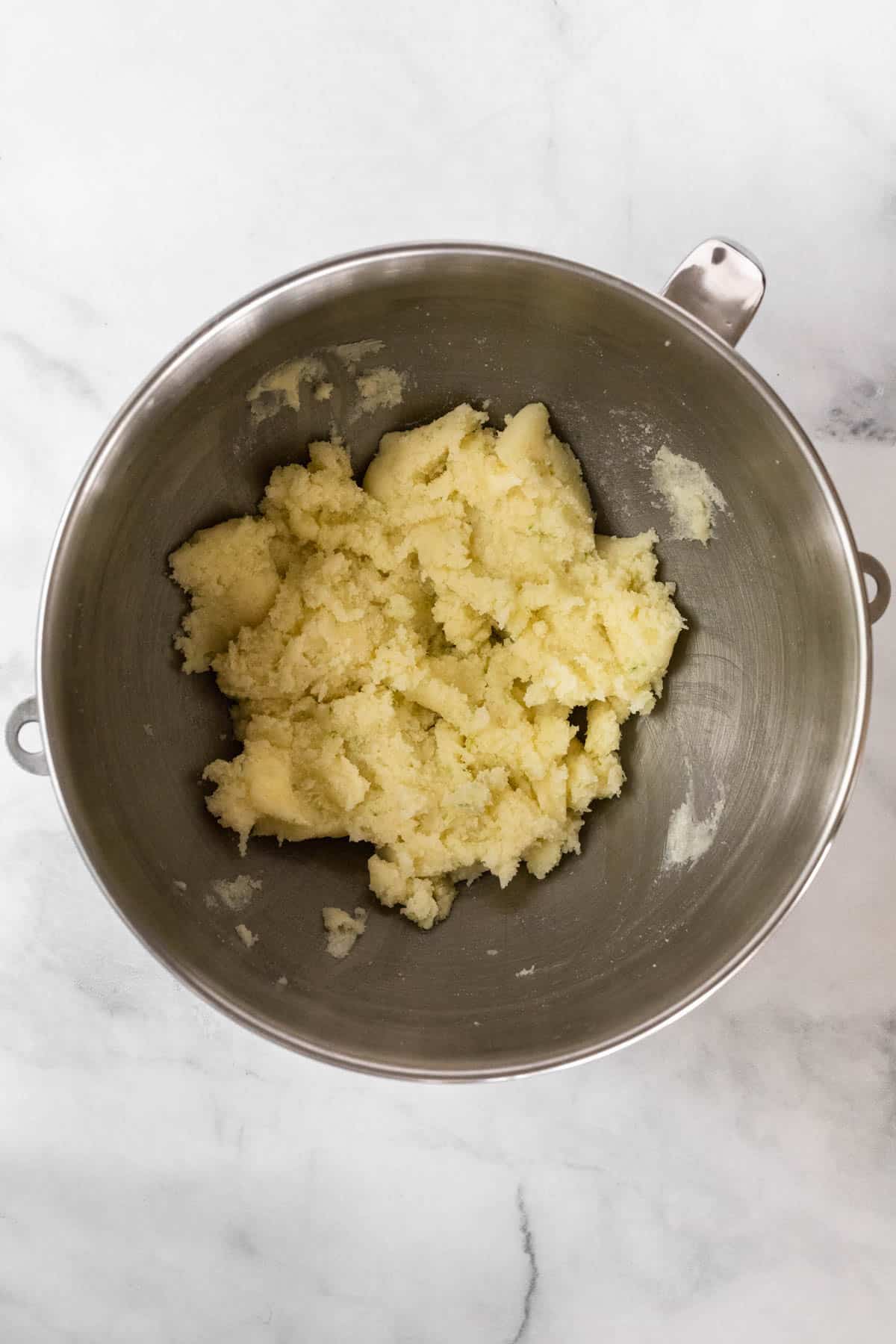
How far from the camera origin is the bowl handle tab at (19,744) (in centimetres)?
128

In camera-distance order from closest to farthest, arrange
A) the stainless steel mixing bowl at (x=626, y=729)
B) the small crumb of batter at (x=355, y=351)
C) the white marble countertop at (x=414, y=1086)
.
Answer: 1. the stainless steel mixing bowl at (x=626, y=729)
2. the small crumb of batter at (x=355, y=351)
3. the white marble countertop at (x=414, y=1086)

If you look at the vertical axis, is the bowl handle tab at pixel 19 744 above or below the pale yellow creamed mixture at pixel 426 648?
below

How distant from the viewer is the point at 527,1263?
1548 mm

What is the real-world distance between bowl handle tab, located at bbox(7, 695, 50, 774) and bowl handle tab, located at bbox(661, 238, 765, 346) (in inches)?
35.8

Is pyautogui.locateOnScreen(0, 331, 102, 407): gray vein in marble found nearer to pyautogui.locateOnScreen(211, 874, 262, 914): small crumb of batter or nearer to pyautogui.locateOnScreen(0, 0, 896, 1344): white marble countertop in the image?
pyautogui.locateOnScreen(0, 0, 896, 1344): white marble countertop

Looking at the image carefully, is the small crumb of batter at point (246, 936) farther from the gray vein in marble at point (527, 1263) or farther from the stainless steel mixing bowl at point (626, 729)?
the gray vein in marble at point (527, 1263)

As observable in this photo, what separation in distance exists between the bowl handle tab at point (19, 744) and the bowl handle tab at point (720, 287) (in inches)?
35.8

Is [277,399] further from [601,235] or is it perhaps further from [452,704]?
[601,235]

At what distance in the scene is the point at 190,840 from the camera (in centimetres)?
128

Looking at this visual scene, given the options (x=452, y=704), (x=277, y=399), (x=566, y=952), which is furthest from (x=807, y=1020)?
(x=277, y=399)

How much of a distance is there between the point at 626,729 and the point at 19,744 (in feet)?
2.62

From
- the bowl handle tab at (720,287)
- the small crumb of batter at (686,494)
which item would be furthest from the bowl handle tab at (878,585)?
the bowl handle tab at (720,287)

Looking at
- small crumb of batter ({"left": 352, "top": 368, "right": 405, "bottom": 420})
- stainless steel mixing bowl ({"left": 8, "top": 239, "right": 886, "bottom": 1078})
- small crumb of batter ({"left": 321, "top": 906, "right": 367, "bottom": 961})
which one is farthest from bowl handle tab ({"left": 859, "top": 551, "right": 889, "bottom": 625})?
small crumb of batter ({"left": 321, "top": 906, "right": 367, "bottom": 961})

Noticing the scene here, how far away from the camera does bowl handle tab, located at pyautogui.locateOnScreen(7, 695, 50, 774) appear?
4.21 ft
